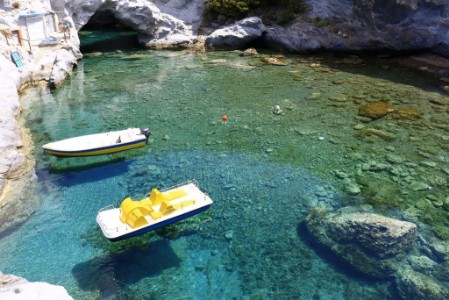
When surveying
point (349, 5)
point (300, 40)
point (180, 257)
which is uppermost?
point (349, 5)

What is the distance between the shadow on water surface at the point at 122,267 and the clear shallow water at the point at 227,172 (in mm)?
44

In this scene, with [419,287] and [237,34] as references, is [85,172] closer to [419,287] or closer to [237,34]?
[419,287]

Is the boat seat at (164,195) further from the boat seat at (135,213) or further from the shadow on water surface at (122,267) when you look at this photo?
the shadow on water surface at (122,267)

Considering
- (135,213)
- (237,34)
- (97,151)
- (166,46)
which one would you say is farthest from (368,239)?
(166,46)

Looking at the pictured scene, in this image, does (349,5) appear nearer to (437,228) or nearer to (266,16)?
(266,16)

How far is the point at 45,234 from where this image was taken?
13.6m

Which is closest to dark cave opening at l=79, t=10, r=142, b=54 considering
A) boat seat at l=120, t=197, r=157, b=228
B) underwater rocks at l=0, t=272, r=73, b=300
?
boat seat at l=120, t=197, r=157, b=228

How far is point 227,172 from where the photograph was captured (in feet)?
56.2

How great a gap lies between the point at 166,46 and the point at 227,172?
840 inches

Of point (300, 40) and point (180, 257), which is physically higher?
point (300, 40)

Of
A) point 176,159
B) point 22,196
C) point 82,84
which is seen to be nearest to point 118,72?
point 82,84

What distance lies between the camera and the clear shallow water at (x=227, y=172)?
12.0 m

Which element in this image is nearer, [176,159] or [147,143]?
[176,159]

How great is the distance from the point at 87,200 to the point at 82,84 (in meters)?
14.1
